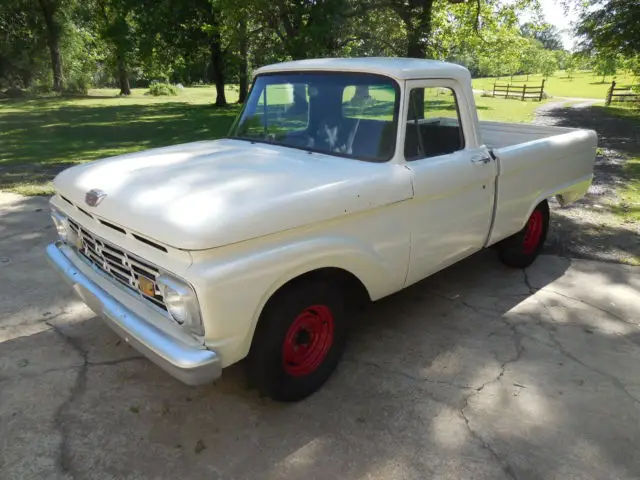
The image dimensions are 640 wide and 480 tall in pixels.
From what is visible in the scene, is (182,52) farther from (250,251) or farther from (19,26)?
(250,251)

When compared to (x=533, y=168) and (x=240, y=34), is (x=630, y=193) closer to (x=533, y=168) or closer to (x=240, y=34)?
(x=533, y=168)

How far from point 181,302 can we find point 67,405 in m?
1.19

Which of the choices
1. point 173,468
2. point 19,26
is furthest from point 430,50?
point 19,26

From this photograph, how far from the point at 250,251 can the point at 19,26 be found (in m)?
38.7

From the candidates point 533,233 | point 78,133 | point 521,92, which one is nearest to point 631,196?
point 533,233

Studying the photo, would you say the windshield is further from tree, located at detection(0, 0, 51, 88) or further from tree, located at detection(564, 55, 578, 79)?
tree, located at detection(0, 0, 51, 88)

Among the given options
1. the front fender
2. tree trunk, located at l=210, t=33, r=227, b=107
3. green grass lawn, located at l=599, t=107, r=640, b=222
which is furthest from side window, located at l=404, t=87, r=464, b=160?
tree trunk, located at l=210, t=33, r=227, b=107

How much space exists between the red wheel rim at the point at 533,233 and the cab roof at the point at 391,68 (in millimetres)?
1730

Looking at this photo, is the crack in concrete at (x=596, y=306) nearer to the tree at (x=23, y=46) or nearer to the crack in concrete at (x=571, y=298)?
the crack in concrete at (x=571, y=298)

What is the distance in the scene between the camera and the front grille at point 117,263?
2383mm

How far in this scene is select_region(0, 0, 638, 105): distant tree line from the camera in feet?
43.9

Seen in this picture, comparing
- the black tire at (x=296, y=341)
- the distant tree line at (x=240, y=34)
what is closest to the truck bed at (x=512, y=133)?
the black tire at (x=296, y=341)

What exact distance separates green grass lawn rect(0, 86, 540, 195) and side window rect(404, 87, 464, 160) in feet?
20.0

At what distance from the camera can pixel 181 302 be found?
218 centimetres
